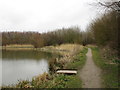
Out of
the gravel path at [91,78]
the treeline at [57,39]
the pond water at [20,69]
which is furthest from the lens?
the treeline at [57,39]

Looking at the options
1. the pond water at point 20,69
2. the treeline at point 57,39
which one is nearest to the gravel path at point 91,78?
the pond water at point 20,69

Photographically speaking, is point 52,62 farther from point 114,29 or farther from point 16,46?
point 16,46

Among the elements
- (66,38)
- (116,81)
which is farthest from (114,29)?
(66,38)

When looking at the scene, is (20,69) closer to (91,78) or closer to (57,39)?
(91,78)

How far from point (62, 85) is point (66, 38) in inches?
1327

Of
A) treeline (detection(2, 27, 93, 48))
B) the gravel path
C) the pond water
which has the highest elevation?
treeline (detection(2, 27, 93, 48))

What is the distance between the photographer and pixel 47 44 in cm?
4609

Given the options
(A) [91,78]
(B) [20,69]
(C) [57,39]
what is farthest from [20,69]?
(C) [57,39]

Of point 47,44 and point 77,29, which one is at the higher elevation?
point 77,29

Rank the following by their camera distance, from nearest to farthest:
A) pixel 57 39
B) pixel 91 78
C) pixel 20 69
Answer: pixel 91 78 → pixel 20 69 → pixel 57 39

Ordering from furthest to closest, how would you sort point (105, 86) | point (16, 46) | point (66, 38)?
1. point (16, 46)
2. point (66, 38)
3. point (105, 86)

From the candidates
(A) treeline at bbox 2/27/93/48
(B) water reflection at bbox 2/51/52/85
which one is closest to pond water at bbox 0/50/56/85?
(B) water reflection at bbox 2/51/52/85

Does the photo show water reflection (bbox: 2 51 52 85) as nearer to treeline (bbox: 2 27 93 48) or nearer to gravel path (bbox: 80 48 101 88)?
gravel path (bbox: 80 48 101 88)

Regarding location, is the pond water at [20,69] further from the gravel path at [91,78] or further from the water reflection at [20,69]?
the gravel path at [91,78]
